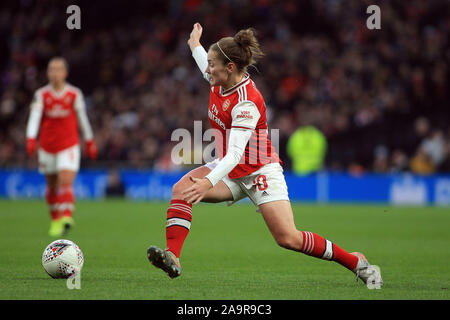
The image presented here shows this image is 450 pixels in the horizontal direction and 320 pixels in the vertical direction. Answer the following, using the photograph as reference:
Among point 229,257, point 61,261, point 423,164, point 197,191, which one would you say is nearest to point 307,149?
point 423,164

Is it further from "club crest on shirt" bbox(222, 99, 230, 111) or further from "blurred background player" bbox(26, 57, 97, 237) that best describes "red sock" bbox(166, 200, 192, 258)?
Result: "blurred background player" bbox(26, 57, 97, 237)

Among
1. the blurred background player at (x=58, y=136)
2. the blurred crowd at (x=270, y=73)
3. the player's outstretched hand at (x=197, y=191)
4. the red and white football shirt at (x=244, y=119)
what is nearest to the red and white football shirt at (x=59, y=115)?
the blurred background player at (x=58, y=136)

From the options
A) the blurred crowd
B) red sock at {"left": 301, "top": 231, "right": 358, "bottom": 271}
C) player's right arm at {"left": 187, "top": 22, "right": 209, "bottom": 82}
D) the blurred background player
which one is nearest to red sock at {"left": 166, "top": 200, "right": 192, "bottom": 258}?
red sock at {"left": 301, "top": 231, "right": 358, "bottom": 271}

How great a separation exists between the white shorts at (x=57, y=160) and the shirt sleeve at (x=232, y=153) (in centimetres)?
546

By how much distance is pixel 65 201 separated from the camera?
10.5 metres

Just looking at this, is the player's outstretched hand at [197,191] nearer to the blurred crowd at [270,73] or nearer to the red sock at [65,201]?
the red sock at [65,201]

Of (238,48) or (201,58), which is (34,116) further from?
(238,48)

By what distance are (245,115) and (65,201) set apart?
542 centimetres

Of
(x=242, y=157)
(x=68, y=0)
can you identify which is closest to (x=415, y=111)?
(x=68, y=0)
